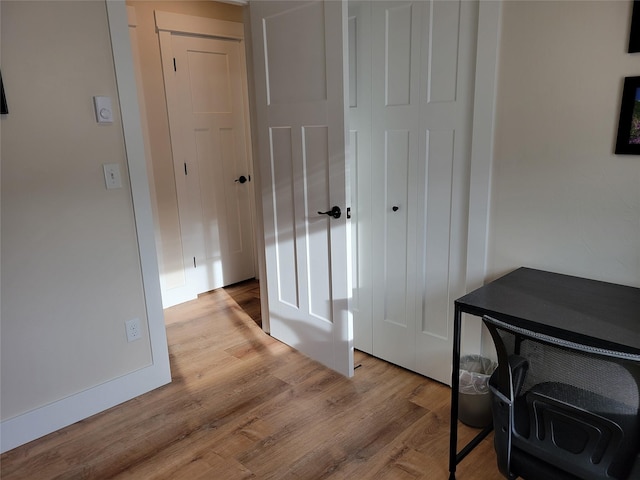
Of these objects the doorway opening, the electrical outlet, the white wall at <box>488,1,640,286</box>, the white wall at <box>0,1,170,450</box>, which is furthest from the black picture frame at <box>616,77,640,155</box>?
the doorway opening

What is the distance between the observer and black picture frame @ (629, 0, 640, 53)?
1.50m

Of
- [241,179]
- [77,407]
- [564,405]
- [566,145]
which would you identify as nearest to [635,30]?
[566,145]

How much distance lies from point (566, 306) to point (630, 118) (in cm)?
69

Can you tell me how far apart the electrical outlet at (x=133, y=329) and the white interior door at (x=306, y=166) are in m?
0.85

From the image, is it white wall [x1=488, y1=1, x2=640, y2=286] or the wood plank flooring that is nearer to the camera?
white wall [x1=488, y1=1, x2=640, y2=286]

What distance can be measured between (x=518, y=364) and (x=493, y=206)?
0.87 metres

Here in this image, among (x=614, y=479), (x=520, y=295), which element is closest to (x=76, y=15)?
(x=520, y=295)

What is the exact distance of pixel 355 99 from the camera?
2.42 metres

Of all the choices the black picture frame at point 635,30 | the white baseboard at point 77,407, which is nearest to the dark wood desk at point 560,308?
the black picture frame at point 635,30

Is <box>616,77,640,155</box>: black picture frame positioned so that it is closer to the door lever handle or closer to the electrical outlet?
the electrical outlet

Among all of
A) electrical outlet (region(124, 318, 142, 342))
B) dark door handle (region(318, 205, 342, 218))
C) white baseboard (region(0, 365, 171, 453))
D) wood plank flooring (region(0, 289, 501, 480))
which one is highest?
dark door handle (region(318, 205, 342, 218))

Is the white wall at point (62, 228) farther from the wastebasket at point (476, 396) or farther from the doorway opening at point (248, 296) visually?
the wastebasket at point (476, 396)

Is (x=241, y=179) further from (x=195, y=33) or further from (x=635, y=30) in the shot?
(x=635, y=30)

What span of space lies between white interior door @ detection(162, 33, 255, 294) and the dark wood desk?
8.55 feet
